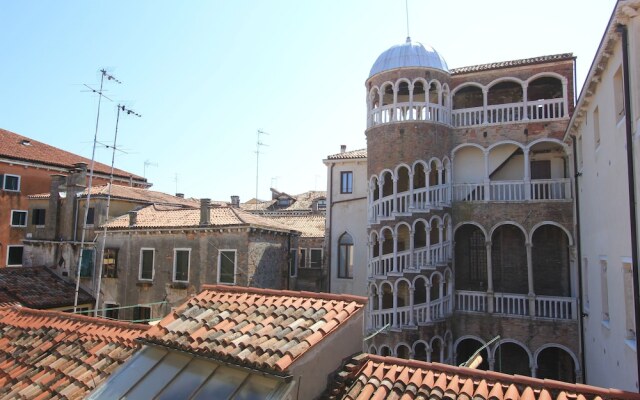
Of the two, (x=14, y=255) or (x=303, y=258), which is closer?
(x=303, y=258)

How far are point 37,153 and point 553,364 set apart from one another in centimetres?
3507

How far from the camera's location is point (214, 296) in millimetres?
7234

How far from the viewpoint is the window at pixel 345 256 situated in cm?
2319

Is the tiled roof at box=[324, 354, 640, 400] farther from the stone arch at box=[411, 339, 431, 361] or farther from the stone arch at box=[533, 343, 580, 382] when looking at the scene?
the stone arch at box=[533, 343, 580, 382]

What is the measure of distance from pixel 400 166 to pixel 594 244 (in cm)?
732

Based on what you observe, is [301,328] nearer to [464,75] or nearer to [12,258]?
[464,75]

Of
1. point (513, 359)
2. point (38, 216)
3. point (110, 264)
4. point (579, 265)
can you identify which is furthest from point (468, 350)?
point (38, 216)

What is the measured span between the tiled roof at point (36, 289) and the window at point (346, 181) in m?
14.4

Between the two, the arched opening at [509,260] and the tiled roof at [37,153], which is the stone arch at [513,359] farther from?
the tiled roof at [37,153]

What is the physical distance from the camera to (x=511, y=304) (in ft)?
56.5

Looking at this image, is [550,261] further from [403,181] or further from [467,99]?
[467,99]

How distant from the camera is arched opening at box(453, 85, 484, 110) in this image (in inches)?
783

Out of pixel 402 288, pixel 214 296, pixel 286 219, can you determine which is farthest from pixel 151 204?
pixel 214 296

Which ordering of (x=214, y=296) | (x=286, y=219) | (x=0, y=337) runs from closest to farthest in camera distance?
(x=214, y=296) < (x=0, y=337) < (x=286, y=219)
